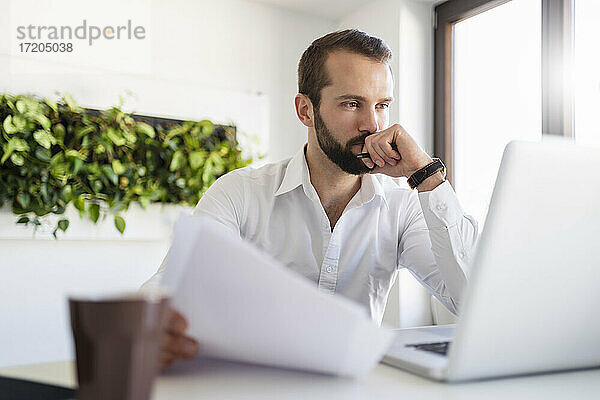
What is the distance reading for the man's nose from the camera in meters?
1.67

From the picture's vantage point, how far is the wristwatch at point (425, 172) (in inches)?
56.7

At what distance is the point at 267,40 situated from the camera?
3.31 metres

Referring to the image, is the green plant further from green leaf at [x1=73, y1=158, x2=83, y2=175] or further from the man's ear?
the man's ear

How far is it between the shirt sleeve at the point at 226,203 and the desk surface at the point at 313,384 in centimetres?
90

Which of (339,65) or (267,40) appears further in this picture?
(267,40)

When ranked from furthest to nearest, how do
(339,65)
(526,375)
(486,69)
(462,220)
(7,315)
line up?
1. (486,69)
2. (7,315)
3. (339,65)
4. (462,220)
5. (526,375)

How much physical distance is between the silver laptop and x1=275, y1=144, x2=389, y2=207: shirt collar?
988 mm

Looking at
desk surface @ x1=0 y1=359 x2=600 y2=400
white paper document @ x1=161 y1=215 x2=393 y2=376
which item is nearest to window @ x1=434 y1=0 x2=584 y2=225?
desk surface @ x1=0 y1=359 x2=600 y2=400

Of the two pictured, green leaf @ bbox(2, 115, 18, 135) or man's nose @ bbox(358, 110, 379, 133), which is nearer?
man's nose @ bbox(358, 110, 379, 133)

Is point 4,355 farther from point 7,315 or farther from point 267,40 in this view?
point 267,40

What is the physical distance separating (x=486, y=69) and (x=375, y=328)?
8.49 ft

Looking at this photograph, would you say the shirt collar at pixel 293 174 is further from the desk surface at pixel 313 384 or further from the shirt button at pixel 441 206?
the desk surface at pixel 313 384

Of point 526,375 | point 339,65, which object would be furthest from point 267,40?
point 526,375

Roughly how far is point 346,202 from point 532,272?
1.12 meters
